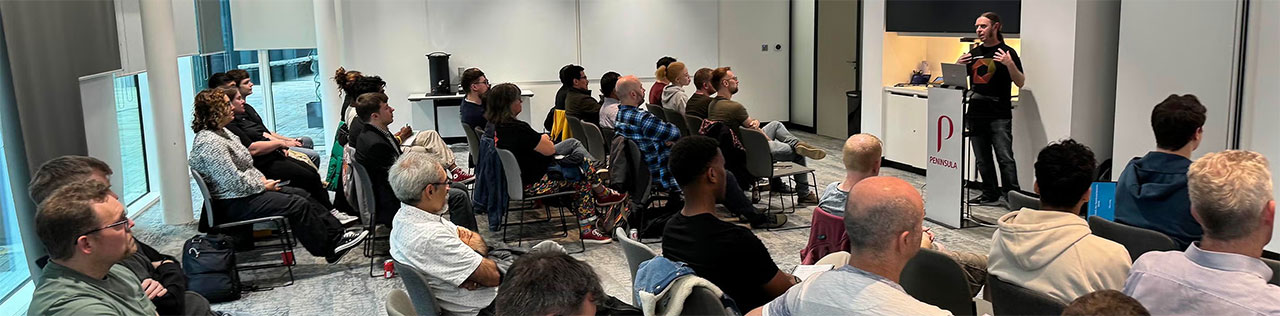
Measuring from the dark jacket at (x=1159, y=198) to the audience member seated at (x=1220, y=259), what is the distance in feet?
3.50

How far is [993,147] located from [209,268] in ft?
18.0

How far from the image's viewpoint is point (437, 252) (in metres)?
3.43

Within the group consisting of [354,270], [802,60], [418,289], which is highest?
[802,60]

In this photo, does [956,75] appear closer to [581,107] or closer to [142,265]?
[581,107]

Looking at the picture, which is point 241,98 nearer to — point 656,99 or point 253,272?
point 253,272

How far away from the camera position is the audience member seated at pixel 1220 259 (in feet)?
7.75

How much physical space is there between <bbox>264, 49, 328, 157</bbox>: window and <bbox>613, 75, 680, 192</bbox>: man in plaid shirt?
680 cm

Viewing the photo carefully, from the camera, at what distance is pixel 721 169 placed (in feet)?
11.5

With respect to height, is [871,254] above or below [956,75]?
below

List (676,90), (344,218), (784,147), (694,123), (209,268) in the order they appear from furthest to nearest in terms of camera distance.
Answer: (676,90), (784,147), (694,123), (344,218), (209,268)

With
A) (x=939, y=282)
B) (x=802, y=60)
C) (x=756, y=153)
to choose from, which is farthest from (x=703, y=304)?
(x=802, y=60)

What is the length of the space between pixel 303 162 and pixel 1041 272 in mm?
4961

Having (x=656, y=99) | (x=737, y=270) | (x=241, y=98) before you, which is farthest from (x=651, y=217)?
(x=737, y=270)

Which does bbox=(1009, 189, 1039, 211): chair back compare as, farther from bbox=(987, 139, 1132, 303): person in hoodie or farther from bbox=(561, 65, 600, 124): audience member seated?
bbox=(561, 65, 600, 124): audience member seated
